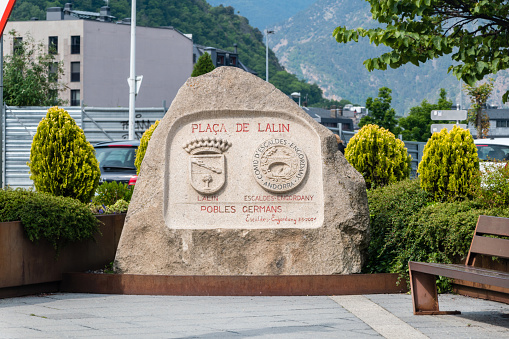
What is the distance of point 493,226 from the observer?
655cm

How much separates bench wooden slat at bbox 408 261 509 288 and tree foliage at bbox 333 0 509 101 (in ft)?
6.66

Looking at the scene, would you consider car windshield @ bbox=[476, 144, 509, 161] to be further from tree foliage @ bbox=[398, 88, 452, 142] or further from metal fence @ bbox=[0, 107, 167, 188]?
tree foliage @ bbox=[398, 88, 452, 142]

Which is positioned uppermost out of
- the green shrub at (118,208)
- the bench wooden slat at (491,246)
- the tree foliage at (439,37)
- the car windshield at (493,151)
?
the tree foliage at (439,37)

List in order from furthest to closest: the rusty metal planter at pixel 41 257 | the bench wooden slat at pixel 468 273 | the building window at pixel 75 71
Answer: the building window at pixel 75 71, the rusty metal planter at pixel 41 257, the bench wooden slat at pixel 468 273

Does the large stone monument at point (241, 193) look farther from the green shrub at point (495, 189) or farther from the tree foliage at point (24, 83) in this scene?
the tree foliage at point (24, 83)

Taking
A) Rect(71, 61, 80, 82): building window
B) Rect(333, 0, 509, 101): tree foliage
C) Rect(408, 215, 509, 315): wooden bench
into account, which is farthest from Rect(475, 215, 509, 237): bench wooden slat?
Rect(71, 61, 80, 82): building window

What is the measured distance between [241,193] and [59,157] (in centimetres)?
287

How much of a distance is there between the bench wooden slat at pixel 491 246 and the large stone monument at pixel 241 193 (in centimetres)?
157

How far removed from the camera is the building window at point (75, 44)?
195ft

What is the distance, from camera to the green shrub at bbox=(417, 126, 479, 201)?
968 centimetres

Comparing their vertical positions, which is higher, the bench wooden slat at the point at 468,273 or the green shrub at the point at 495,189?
the green shrub at the point at 495,189

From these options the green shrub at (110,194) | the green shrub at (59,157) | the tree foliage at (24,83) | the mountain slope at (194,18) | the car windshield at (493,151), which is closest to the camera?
the green shrub at (59,157)

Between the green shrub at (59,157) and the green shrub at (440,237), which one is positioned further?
the green shrub at (59,157)

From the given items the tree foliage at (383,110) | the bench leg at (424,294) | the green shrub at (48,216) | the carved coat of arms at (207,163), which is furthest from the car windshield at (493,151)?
the tree foliage at (383,110)
